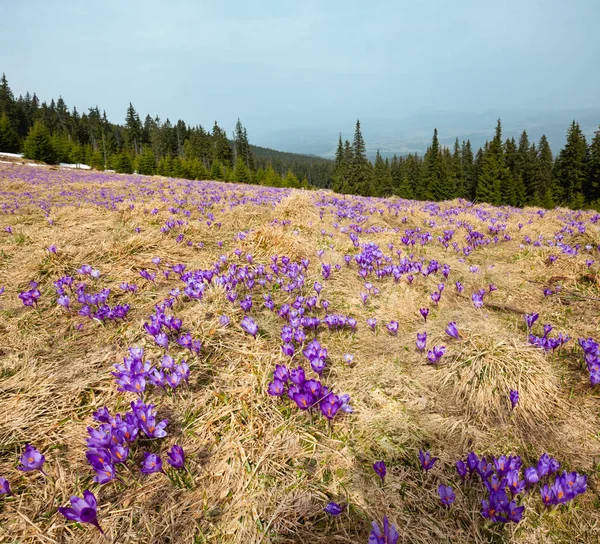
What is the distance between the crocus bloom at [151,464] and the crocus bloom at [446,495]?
5.36ft

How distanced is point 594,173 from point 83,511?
68.7m

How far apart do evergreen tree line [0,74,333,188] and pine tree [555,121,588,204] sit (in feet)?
142

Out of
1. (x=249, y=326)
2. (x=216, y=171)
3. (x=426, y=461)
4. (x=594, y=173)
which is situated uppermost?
(x=594, y=173)

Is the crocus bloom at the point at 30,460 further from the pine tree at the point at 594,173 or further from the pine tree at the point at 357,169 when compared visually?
the pine tree at the point at 357,169

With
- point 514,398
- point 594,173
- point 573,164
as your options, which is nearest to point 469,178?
point 573,164

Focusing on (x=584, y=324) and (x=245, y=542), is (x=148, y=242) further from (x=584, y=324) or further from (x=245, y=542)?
(x=584, y=324)

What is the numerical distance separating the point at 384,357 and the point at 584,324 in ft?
8.97

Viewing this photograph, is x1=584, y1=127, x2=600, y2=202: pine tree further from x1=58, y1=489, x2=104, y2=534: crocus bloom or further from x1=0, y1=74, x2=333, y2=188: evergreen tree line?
x1=58, y1=489, x2=104, y2=534: crocus bloom

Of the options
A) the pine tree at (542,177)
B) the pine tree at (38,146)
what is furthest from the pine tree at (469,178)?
the pine tree at (38,146)

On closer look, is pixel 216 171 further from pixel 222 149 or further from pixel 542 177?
pixel 542 177

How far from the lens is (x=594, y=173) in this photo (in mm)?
48500

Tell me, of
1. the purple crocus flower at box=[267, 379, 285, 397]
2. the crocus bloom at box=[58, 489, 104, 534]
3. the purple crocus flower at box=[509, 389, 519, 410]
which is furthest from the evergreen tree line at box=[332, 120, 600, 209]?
the crocus bloom at box=[58, 489, 104, 534]

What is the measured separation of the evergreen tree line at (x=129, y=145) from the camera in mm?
60688

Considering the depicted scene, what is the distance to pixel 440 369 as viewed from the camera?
286 cm
